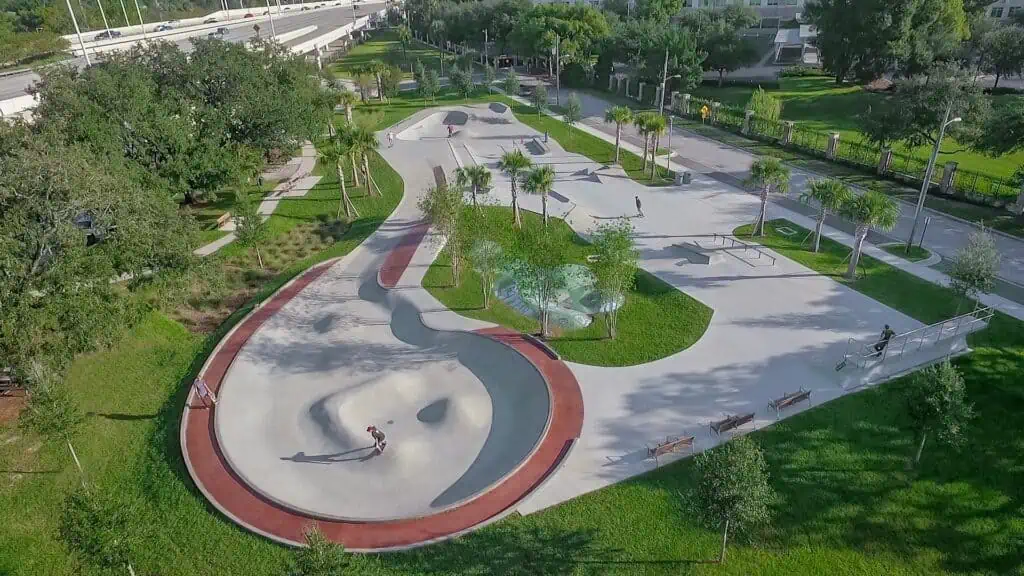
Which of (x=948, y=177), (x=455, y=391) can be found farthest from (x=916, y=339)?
(x=948, y=177)

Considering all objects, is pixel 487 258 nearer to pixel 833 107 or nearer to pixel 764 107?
pixel 764 107

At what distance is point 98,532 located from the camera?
49.6 feet

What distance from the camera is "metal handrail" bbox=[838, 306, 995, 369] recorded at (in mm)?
24500

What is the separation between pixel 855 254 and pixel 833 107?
44390 millimetres

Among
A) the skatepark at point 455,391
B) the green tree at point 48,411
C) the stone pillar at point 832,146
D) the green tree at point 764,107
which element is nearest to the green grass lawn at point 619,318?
the skatepark at point 455,391

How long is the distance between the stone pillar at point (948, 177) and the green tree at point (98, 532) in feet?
161

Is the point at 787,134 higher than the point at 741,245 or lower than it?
higher

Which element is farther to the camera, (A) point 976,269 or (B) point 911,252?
(B) point 911,252

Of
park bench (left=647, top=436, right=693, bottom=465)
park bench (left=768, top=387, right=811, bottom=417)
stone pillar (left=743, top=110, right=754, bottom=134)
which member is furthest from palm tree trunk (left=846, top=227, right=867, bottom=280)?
stone pillar (left=743, top=110, right=754, bottom=134)

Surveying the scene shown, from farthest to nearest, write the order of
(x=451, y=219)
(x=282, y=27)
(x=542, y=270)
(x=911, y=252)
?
1. (x=282, y=27)
2. (x=911, y=252)
3. (x=451, y=219)
4. (x=542, y=270)

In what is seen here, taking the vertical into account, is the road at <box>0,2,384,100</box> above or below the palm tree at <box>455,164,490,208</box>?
above

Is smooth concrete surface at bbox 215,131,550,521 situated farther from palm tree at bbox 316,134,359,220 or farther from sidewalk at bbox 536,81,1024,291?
sidewalk at bbox 536,81,1024,291

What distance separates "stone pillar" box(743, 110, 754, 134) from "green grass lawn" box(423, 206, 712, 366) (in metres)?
31.2

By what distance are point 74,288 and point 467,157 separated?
121ft
